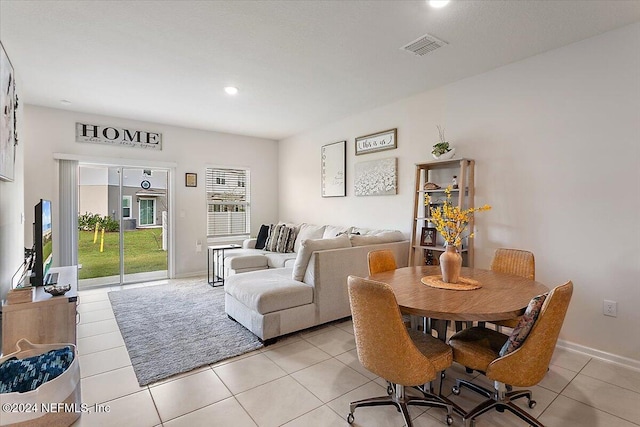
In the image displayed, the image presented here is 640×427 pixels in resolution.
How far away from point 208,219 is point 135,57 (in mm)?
3385

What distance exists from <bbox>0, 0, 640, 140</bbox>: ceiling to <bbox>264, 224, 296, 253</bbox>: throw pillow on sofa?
2.13m

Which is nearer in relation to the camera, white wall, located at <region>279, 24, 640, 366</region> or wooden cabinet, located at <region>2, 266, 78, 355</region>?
wooden cabinet, located at <region>2, 266, 78, 355</region>

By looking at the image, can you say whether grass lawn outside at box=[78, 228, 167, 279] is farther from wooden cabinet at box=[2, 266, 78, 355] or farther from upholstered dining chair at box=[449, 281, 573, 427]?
upholstered dining chair at box=[449, 281, 573, 427]

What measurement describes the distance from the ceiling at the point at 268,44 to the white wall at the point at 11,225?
982 mm

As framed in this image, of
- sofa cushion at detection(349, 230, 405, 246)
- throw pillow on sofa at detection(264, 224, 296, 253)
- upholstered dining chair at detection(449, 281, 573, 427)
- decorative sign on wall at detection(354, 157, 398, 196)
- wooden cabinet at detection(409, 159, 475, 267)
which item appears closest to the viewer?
upholstered dining chair at detection(449, 281, 573, 427)

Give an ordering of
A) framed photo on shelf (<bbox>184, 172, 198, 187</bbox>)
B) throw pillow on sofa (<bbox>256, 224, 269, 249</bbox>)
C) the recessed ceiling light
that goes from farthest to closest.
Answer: framed photo on shelf (<bbox>184, 172, 198, 187</bbox>)
throw pillow on sofa (<bbox>256, 224, 269, 249</bbox>)
the recessed ceiling light

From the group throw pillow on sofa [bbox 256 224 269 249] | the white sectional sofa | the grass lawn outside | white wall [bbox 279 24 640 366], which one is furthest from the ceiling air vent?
the grass lawn outside

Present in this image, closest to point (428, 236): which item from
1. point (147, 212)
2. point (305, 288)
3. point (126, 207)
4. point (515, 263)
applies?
point (515, 263)

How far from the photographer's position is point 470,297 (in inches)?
71.4

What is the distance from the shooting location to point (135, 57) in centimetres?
295

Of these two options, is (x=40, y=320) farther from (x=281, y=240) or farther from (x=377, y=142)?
(x=377, y=142)

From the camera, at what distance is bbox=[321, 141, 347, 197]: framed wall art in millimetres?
5008

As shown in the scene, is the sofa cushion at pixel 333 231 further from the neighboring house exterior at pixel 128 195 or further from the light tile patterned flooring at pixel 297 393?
the neighboring house exterior at pixel 128 195

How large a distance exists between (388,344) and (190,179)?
16.6ft
